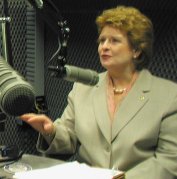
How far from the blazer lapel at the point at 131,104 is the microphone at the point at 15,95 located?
934 mm

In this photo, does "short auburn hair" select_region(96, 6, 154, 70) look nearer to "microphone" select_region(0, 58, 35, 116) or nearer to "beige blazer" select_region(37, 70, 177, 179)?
"beige blazer" select_region(37, 70, 177, 179)

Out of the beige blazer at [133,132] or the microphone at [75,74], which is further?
the beige blazer at [133,132]

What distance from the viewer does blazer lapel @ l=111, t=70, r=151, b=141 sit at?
1861 mm

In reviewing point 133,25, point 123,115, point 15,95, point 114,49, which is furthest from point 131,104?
point 15,95

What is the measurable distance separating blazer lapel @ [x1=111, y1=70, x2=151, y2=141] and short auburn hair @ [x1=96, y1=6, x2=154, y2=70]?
15 cm

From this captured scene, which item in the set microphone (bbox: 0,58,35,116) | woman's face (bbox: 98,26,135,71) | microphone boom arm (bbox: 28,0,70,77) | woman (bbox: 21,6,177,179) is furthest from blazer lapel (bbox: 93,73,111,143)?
microphone (bbox: 0,58,35,116)

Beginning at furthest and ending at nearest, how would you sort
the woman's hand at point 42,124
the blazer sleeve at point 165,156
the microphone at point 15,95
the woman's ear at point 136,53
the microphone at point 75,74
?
the woman's ear at point 136,53, the blazer sleeve at point 165,156, the woman's hand at point 42,124, the microphone at point 75,74, the microphone at point 15,95

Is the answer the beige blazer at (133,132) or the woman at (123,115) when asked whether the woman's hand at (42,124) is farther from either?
the beige blazer at (133,132)

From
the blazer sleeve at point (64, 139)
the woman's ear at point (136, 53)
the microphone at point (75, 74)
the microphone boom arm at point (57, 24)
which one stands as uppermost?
the microphone boom arm at point (57, 24)

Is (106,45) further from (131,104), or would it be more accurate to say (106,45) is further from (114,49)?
(131,104)

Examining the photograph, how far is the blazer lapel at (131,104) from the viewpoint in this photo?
186 centimetres

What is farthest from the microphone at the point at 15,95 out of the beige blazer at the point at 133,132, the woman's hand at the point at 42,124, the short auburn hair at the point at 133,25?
the short auburn hair at the point at 133,25

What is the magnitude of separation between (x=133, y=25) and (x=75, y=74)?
793 millimetres

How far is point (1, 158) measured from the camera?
1675 mm
